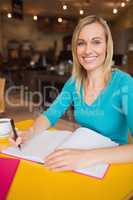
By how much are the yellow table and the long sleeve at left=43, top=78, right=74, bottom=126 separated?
0.54 metres

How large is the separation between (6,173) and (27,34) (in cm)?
→ 671

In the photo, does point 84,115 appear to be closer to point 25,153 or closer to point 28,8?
point 25,153

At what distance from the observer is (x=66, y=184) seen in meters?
0.97

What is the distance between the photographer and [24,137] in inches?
54.9

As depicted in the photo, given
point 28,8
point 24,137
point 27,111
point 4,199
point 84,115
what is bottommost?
point 27,111

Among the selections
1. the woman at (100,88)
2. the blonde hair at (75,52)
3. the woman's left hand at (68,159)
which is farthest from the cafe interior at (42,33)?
the woman's left hand at (68,159)

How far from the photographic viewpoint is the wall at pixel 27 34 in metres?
7.42

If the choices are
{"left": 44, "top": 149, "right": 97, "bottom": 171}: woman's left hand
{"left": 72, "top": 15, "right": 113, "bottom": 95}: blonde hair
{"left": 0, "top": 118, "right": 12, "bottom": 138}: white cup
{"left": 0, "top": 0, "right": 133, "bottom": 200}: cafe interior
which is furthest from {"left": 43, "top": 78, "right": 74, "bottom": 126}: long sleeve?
{"left": 0, "top": 0, "right": 133, "bottom": 200}: cafe interior

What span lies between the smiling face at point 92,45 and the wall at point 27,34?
20.1ft

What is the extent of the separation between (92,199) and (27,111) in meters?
4.91

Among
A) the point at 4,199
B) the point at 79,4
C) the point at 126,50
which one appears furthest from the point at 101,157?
the point at 79,4

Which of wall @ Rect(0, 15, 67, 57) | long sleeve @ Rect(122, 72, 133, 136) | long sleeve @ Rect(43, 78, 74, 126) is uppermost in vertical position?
wall @ Rect(0, 15, 67, 57)

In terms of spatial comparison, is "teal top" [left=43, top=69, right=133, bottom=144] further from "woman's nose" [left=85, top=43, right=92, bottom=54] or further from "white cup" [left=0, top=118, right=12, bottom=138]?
"white cup" [left=0, top=118, right=12, bottom=138]

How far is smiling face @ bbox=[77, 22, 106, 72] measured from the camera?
1265 mm
